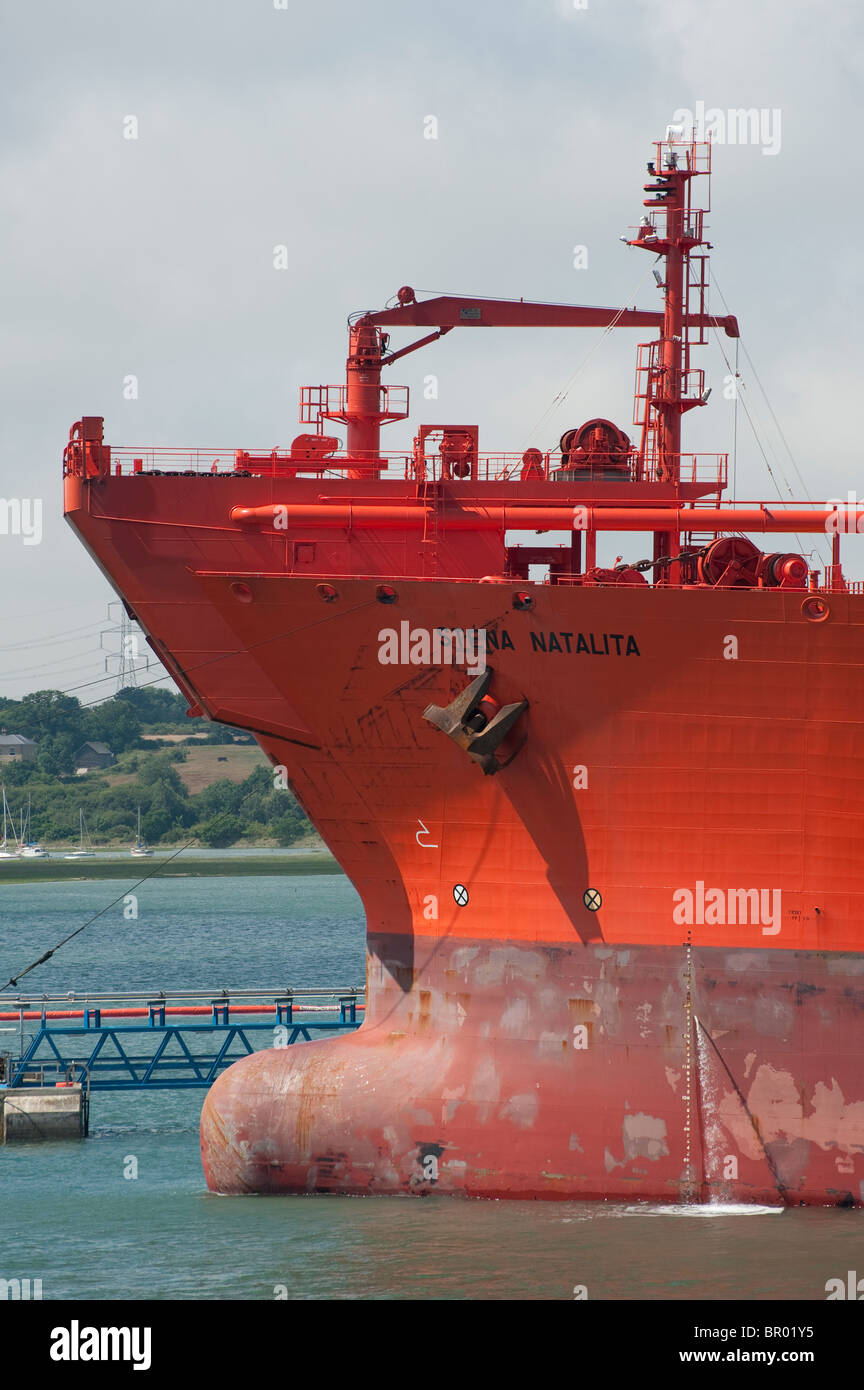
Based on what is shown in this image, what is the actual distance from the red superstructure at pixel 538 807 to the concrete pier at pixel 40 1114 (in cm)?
570

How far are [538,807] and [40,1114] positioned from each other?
1094cm

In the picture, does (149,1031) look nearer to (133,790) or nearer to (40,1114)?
(40,1114)

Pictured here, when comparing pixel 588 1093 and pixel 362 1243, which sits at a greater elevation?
pixel 588 1093

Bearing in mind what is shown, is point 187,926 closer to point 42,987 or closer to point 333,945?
point 333,945

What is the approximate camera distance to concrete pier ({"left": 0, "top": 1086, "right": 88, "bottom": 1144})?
26.0m

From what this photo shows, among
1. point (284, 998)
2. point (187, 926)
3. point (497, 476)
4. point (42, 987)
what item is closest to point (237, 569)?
point (497, 476)

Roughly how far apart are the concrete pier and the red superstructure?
570 cm

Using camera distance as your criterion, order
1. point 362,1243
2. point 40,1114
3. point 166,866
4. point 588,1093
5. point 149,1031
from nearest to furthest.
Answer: point 362,1243 < point 588,1093 < point 40,1114 < point 149,1031 < point 166,866

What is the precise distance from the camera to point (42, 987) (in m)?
45.4

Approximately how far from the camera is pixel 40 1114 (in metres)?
26.1

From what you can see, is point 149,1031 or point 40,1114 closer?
point 40,1114

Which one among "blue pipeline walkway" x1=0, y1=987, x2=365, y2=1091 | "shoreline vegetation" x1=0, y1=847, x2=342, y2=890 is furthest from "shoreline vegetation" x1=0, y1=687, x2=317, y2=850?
"blue pipeline walkway" x1=0, y1=987, x2=365, y2=1091

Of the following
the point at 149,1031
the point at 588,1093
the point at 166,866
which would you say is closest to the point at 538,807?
the point at 588,1093

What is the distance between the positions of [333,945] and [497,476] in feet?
136
